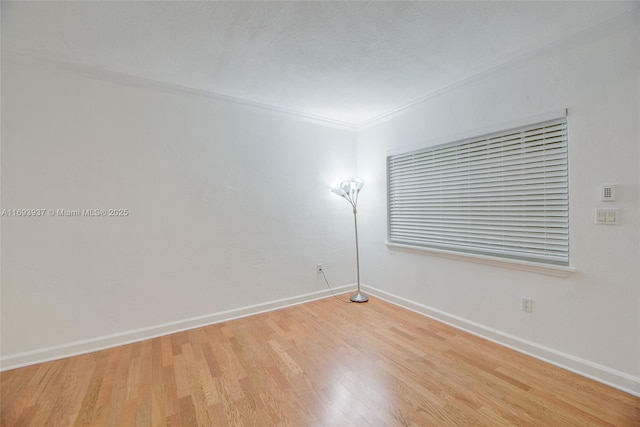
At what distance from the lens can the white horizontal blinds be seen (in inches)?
86.0

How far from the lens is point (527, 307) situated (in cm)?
233

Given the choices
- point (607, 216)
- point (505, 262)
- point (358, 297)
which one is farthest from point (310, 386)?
point (607, 216)

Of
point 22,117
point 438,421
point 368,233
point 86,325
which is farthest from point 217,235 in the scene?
point 438,421

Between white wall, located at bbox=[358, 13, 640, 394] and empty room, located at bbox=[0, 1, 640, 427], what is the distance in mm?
14

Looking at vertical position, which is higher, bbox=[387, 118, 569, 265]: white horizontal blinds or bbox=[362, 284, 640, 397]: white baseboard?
bbox=[387, 118, 569, 265]: white horizontal blinds

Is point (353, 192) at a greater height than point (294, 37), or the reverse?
point (294, 37)

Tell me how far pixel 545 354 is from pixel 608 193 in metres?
1.33

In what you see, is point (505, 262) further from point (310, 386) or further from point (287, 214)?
point (287, 214)

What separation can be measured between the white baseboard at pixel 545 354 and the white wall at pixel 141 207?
1.57 metres

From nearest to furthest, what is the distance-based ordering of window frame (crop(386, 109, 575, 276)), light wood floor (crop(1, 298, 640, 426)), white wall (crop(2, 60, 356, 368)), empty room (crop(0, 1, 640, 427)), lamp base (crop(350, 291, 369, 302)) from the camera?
light wood floor (crop(1, 298, 640, 426)) < empty room (crop(0, 1, 640, 427)) < window frame (crop(386, 109, 575, 276)) < white wall (crop(2, 60, 356, 368)) < lamp base (crop(350, 291, 369, 302))

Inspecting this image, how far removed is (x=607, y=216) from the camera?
191 centimetres

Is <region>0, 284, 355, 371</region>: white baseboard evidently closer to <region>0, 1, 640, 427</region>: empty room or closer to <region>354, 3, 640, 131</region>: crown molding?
<region>0, 1, 640, 427</region>: empty room

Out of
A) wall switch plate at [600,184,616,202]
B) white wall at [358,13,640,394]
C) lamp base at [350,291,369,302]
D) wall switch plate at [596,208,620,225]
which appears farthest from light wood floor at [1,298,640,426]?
wall switch plate at [600,184,616,202]

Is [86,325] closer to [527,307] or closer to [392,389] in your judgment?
[392,389]
